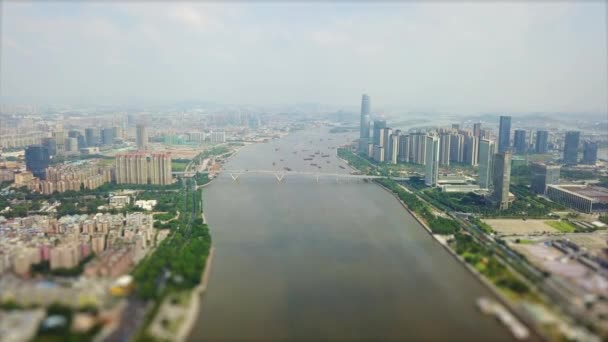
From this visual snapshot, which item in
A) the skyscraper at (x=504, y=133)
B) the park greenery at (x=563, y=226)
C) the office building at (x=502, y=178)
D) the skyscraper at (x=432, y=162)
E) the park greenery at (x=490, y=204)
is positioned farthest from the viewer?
the skyscraper at (x=504, y=133)

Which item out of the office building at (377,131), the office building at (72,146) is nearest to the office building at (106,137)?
the office building at (72,146)

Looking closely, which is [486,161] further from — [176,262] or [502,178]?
[176,262]

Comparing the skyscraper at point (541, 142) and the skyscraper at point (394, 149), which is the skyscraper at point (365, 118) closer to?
the skyscraper at point (394, 149)

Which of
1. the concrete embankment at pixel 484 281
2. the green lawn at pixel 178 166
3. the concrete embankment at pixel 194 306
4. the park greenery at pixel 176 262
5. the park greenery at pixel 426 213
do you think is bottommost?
the concrete embankment at pixel 194 306

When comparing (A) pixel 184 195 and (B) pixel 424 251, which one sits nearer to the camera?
(B) pixel 424 251

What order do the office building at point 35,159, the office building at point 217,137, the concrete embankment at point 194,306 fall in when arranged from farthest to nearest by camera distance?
the office building at point 217,137 → the office building at point 35,159 → the concrete embankment at point 194,306

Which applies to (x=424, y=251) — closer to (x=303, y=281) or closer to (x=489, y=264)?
(x=489, y=264)

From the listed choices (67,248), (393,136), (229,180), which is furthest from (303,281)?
(393,136)
